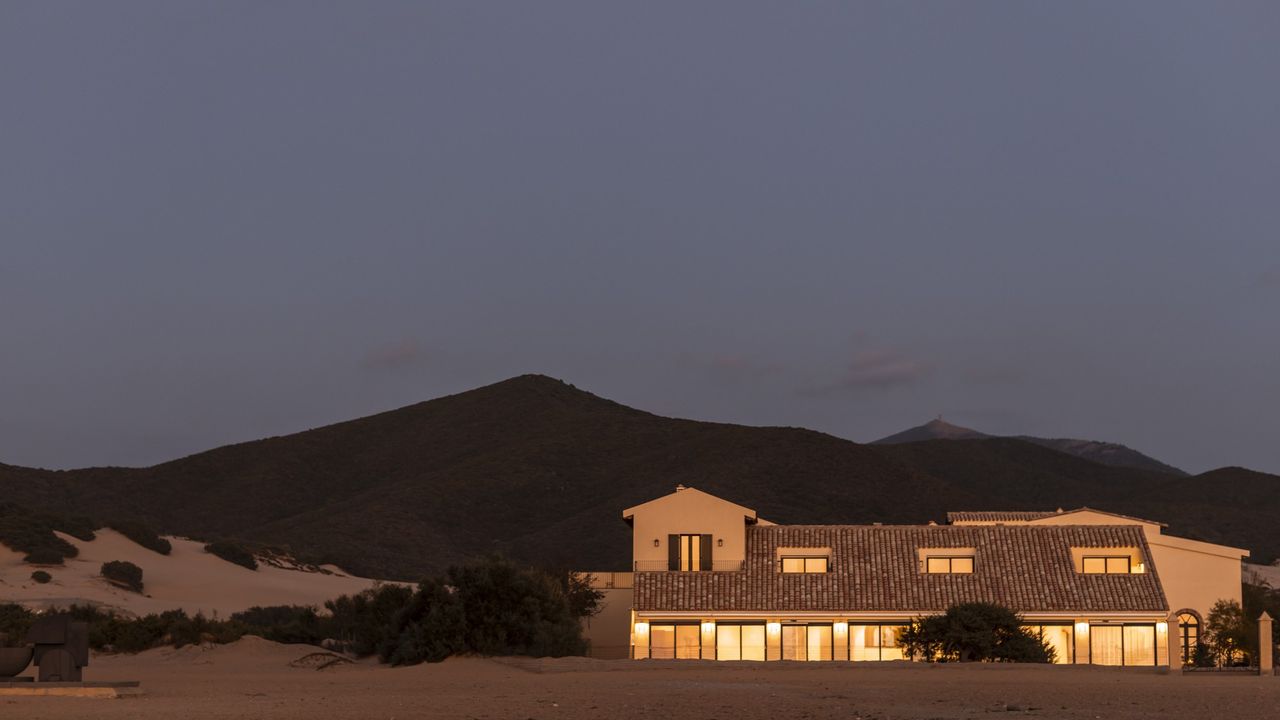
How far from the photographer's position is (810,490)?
281 ft

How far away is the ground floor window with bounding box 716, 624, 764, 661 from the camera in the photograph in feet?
130

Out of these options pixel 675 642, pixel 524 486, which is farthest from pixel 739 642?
pixel 524 486

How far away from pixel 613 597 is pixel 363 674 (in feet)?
58.0

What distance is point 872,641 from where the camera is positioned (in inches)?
1534

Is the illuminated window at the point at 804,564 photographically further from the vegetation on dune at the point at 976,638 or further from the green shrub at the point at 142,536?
the green shrub at the point at 142,536

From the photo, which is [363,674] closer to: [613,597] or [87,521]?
[613,597]

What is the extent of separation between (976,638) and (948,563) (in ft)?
30.8

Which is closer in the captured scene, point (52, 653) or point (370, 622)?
point (52, 653)

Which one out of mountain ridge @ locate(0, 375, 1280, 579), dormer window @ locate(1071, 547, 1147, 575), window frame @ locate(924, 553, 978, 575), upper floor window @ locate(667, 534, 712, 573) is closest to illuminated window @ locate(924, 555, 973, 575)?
window frame @ locate(924, 553, 978, 575)

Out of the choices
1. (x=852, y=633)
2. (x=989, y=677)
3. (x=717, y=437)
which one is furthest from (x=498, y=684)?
(x=717, y=437)

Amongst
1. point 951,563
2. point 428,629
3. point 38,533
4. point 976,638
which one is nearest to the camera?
point 428,629

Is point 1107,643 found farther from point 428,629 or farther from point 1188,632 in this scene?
point 428,629

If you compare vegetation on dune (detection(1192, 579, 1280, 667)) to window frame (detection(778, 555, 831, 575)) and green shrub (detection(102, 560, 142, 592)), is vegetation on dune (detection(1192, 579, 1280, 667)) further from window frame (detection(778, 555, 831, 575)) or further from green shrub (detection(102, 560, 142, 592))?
green shrub (detection(102, 560, 142, 592))

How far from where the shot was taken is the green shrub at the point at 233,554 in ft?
191
